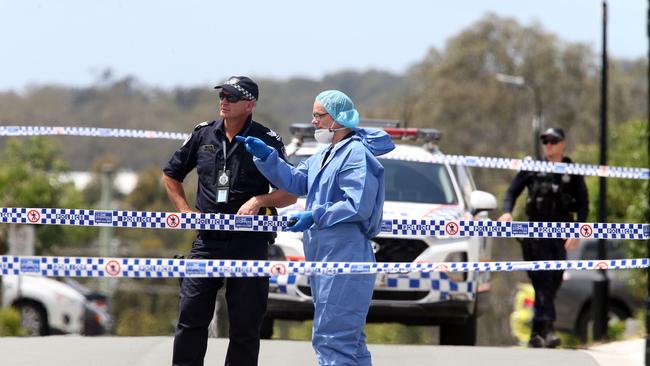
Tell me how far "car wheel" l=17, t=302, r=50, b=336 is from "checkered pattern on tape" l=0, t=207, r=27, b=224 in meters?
10.6

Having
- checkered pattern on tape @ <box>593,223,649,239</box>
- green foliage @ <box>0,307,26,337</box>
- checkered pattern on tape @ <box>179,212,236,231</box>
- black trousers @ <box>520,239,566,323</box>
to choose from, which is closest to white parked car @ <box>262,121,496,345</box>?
black trousers @ <box>520,239,566,323</box>

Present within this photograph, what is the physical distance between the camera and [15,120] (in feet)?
348

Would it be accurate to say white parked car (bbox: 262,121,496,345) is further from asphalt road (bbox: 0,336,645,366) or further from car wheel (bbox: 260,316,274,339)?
asphalt road (bbox: 0,336,645,366)

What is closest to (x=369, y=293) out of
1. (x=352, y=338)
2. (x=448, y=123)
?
(x=352, y=338)

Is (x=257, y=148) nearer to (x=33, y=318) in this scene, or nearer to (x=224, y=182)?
(x=224, y=182)

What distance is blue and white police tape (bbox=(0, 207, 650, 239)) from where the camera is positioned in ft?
25.7

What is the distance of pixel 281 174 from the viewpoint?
24.5 ft

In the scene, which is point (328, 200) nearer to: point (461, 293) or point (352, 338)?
point (352, 338)

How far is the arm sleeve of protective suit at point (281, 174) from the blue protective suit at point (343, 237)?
0.60ft

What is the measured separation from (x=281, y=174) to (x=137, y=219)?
3.88 feet

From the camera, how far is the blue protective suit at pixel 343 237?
7.02 metres

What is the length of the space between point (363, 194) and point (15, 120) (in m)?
102

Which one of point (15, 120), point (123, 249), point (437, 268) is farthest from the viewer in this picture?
point (15, 120)

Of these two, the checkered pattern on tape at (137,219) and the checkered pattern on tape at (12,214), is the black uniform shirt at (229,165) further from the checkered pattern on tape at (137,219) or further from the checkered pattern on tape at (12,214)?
the checkered pattern on tape at (12,214)
